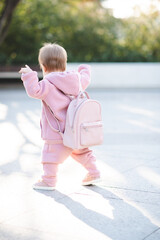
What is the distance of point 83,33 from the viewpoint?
20.0 meters

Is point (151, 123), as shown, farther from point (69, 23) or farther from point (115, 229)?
point (69, 23)

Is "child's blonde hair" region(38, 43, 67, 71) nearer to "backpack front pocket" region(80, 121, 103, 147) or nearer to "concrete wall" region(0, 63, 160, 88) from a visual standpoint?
"backpack front pocket" region(80, 121, 103, 147)

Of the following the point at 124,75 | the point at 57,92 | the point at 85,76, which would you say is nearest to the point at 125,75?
the point at 124,75

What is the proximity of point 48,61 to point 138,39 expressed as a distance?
1648cm

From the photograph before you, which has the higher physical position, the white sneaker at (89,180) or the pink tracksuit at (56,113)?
the pink tracksuit at (56,113)

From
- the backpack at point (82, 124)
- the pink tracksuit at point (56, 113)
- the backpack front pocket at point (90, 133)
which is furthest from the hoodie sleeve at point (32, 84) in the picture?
the backpack front pocket at point (90, 133)

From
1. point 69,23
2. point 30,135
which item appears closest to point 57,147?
point 30,135

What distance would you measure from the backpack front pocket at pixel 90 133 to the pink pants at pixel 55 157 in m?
0.23

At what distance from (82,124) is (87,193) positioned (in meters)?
0.61

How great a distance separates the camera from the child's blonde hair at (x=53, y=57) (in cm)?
446

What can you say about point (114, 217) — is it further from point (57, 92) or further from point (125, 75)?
point (125, 75)

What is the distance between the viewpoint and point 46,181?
452cm

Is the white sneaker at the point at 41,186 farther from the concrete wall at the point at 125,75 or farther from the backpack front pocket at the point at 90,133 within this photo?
the concrete wall at the point at 125,75

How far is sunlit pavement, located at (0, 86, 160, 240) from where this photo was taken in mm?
3475
